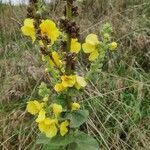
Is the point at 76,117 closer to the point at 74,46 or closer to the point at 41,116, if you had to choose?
the point at 41,116

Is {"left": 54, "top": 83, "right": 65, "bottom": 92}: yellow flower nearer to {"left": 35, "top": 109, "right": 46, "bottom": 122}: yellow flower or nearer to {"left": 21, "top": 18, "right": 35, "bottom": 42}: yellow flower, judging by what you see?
{"left": 35, "top": 109, "right": 46, "bottom": 122}: yellow flower

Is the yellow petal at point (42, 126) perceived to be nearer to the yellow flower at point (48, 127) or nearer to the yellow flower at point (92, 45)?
the yellow flower at point (48, 127)

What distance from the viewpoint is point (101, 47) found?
1852mm

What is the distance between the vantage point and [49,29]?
5.70 ft

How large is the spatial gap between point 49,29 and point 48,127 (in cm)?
36

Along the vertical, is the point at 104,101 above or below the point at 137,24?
below

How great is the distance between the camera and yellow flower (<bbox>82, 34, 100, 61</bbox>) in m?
1.82

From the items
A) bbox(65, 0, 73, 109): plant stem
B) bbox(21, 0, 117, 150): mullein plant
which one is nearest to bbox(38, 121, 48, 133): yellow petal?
bbox(21, 0, 117, 150): mullein plant

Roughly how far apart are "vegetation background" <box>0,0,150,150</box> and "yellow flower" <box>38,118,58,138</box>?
1027 mm

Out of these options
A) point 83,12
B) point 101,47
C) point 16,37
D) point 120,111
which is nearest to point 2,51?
point 16,37

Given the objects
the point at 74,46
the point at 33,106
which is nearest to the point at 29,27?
the point at 74,46

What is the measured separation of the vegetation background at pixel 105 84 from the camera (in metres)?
2.96

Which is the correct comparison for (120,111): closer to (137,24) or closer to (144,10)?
(137,24)

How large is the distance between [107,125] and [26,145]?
19.3 inches
